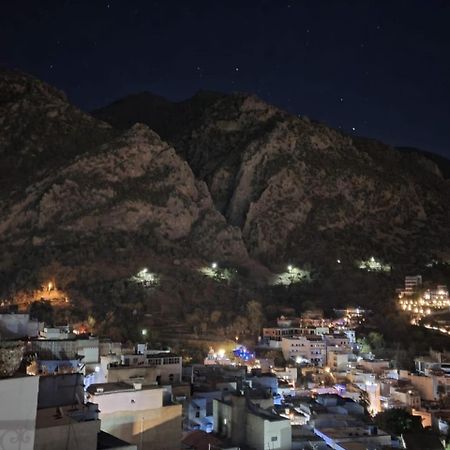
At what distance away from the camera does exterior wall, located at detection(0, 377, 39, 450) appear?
395cm

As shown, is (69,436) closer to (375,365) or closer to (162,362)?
(162,362)

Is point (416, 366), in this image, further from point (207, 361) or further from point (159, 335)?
point (159, 335)

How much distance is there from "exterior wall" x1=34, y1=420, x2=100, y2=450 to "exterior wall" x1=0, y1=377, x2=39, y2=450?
1.82m

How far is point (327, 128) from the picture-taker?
69.2 meters

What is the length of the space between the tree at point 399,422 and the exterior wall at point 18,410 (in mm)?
20909

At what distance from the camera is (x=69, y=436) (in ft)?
19.4

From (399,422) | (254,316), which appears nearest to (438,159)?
(254,316)

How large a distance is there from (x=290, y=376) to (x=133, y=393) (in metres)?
21.6

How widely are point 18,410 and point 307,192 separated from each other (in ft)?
187

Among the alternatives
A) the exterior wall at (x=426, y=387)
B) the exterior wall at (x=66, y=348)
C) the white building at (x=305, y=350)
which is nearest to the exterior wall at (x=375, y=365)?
the exterior wall at (x=426, y=387)

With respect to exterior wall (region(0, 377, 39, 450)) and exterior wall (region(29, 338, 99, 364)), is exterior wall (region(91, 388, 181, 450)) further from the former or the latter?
exterior wall (region(29, 338, 99, 364))

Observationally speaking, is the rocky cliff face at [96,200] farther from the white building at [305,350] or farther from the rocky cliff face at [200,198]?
the white building at [305,350]

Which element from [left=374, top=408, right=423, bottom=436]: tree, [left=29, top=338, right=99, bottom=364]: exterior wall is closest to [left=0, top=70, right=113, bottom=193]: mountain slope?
[left=29, top=338, right=99, bottom=364]: exterior wall

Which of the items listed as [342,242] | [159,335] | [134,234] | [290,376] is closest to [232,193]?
[342,242]
